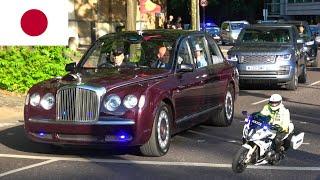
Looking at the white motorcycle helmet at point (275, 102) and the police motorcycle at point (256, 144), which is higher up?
the white motorcycle helmet at point (275, 102)

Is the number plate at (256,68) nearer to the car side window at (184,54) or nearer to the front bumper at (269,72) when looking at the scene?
the front bumper at (269,72)

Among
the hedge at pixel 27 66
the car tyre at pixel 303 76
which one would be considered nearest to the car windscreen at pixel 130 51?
the hedge at pixel 27 66

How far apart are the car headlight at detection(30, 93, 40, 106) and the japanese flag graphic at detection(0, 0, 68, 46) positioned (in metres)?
3.67

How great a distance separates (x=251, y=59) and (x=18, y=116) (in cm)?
658

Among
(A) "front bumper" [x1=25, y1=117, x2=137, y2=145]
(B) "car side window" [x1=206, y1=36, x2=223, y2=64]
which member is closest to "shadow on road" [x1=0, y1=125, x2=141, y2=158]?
(A) "front bumper" [x1=25, y1=117, x2=137, y2=145]

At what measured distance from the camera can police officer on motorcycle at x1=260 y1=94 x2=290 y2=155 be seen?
7.19 m

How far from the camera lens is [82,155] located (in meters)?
8.30

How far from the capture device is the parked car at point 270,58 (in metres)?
15.8

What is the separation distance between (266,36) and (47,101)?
399 inches

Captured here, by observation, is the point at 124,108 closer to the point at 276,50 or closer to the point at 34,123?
the point at 34,123

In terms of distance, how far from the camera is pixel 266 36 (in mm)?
16953

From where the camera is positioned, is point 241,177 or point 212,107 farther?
point 212,107

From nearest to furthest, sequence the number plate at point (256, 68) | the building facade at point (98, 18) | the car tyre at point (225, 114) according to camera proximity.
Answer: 1. the car tyre at point (225, 114)
2. the number plate at point (256, 68)
3. the building facade at point (98, 18)

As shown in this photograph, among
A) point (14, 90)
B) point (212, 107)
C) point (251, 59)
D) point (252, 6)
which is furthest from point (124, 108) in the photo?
point (252, 6)
